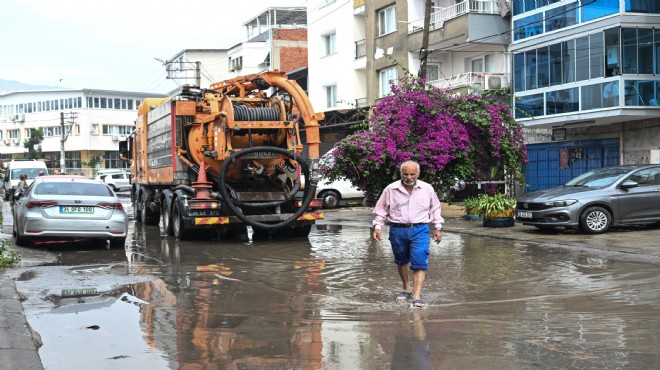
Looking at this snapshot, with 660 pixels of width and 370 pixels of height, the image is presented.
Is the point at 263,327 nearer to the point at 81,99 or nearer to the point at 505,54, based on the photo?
the point at 505,54

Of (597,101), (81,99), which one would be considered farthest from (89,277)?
(81,99)

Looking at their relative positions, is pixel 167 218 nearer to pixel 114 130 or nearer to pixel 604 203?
pixel 604 203

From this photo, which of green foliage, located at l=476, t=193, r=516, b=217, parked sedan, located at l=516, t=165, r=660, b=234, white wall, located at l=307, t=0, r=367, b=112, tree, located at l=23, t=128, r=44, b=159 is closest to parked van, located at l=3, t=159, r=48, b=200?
white wall, located at l=307, t=0, r=367, b=112

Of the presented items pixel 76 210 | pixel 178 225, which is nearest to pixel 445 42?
pixel 178 225

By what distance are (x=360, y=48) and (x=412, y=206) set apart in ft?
101

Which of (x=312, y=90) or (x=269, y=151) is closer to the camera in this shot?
(x=269, y=151)

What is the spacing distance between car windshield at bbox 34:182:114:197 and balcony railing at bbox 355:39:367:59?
24.7 meters

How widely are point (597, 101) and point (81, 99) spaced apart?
7130 centimetres

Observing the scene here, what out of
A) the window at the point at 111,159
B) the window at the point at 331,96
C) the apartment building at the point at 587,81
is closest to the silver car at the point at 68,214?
the apartment building at the point at 587,81

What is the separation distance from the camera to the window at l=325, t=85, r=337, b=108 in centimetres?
4109

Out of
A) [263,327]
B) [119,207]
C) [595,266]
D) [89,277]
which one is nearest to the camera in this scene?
[263,327]

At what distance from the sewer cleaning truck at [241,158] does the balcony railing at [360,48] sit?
21.2 m

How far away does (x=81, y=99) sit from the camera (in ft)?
273

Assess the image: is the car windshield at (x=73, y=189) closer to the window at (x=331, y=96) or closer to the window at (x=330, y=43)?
the window at (x=331, y=96)
